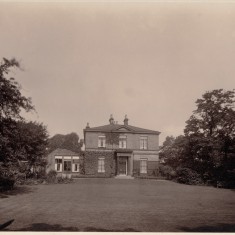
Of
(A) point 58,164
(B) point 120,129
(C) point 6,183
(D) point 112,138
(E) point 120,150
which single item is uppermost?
(B) point 120,129

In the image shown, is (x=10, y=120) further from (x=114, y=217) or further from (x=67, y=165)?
(x=67, y=165)

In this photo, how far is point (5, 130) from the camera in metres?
16.0

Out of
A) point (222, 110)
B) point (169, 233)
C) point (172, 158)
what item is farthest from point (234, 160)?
point (172, 158)

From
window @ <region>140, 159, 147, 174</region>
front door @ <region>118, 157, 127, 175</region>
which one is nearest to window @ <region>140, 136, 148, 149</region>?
window @ <region>140, 159, 147, 174</region>

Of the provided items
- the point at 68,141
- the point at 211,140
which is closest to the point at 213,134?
the point at 211,140

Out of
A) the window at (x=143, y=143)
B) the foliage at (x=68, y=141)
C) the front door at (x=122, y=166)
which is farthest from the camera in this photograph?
the foliage at (x=68, y=141)

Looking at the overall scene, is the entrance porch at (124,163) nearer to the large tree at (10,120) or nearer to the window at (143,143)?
the window at (143,143)

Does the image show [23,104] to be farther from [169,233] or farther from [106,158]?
[106,158]

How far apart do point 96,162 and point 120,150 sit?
133 inches

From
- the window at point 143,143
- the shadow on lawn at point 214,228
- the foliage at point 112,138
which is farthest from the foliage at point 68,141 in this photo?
the shadow on lawn at point 214,228

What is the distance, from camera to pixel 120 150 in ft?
125

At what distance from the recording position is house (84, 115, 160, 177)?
38.5 meters

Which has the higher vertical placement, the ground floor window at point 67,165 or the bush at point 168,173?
the ground floor window at point 67,165

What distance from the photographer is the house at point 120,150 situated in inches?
1518
